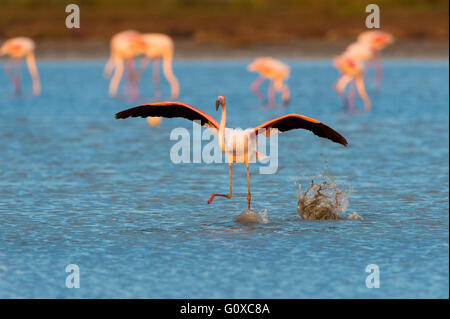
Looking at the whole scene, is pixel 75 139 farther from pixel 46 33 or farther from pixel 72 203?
pixel 46 33

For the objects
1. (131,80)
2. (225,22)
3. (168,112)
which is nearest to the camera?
(168,112)

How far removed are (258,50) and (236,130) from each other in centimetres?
3370

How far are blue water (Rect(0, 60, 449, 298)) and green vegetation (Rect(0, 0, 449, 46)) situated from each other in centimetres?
2661

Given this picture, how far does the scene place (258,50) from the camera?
42938 millimetres

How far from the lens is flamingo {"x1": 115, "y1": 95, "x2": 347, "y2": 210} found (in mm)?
9477

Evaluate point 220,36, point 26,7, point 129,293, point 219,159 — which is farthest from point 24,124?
point 26,7

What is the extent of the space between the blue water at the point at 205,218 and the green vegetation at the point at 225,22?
26.6 m

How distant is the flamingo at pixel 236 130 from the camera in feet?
31.1

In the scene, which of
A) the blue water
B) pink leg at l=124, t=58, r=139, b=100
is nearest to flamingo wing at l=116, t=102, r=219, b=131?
the blue water
